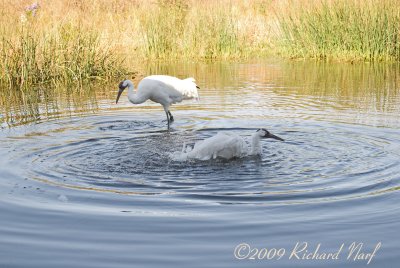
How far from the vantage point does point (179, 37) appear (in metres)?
22.9

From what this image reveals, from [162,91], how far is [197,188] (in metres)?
5.60

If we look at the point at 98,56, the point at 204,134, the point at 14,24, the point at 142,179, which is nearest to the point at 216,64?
the point at 98,56

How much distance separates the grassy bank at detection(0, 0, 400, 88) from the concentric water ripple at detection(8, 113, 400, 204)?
5612 millimetres

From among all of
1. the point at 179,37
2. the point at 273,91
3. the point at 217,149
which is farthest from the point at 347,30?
the point at 217,149

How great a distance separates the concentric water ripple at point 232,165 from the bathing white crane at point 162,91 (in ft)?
5.31

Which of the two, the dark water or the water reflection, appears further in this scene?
the water reflection

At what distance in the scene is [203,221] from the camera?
18.5 feet

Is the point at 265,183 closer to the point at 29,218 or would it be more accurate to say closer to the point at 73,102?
the point at 29,218

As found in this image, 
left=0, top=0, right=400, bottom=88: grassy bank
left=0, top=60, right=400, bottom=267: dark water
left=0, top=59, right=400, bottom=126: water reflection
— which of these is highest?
left=0, top=0, right=400, bottom=88: grassy bank

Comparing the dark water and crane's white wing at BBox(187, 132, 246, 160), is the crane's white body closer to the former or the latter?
the dark water

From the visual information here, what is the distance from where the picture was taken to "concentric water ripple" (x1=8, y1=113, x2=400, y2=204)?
6.62 meters

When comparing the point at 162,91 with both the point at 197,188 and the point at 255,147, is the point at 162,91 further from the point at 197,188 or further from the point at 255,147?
the point at 197,188

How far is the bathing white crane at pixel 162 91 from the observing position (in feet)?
39.2

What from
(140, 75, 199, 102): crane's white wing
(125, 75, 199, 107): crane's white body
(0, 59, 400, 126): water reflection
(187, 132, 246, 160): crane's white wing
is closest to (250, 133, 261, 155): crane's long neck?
(187, 132, 246, 160): crane's white wing
